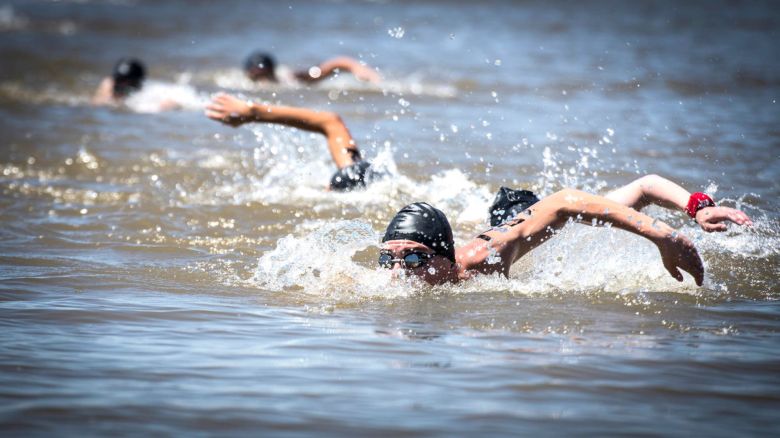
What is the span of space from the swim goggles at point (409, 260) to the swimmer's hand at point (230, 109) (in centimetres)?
225

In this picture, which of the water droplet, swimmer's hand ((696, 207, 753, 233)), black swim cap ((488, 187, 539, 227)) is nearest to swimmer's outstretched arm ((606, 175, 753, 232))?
swimmer's hand ((696, 207, 753, 233))

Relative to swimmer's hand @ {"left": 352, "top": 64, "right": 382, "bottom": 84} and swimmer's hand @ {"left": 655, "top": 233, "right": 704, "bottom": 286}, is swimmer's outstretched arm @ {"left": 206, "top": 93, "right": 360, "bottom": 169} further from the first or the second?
swimmer's hand @ {"left": 655, "top": 233, "right": 704, "bottom": 286}

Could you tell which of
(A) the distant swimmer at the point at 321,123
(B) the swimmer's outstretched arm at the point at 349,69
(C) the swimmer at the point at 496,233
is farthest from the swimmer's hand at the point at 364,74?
(C) the swimmer at the point at 496,233

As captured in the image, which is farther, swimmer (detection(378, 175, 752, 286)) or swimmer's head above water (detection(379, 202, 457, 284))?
swimmer's head above water (detection(379, 202, 457, 284))

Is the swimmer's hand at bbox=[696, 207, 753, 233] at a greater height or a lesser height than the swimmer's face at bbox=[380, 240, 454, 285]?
greater

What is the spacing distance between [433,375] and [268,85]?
14.3 meters

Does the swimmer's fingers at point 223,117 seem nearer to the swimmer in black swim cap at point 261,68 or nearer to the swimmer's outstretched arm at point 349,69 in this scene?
the swimmer's outstretched arm at point 349,69

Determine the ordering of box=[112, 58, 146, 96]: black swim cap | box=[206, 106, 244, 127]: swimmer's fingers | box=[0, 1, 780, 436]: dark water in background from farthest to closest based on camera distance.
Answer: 1. box=[112, 58, 146, 96]: black swim cap
2. box=[206, 106, 244, 127]: swimmer's fingers
3. box=[0, 1, 780, 436]: dark water in background

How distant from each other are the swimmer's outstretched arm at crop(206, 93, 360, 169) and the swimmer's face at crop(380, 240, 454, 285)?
2.20 m

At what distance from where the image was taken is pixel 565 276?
7.16 metres

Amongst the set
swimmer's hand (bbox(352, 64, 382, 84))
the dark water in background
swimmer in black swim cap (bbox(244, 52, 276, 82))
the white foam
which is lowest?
the dark water in background

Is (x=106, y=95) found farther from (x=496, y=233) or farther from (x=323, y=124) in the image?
(x=496, y=233)

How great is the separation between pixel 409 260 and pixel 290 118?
2.72 m

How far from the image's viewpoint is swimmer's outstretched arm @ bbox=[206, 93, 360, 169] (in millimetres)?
8203
